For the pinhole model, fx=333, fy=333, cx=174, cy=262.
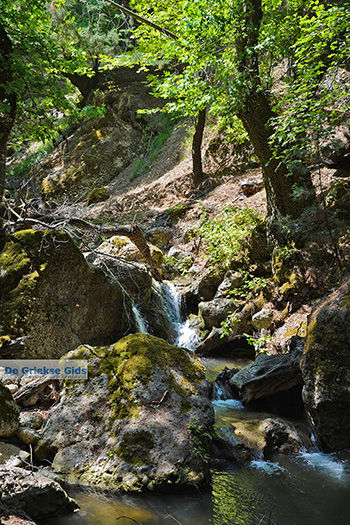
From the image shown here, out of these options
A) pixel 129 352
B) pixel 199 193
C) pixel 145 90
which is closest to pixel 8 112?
pixel 129 352

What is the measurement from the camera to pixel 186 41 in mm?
6422

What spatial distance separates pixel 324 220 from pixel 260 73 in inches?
127

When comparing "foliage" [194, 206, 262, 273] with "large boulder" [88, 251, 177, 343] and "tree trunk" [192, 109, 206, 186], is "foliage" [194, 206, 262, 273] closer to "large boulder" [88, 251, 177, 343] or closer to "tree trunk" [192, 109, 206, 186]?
"large boulder" [88, 251, 177, 343]

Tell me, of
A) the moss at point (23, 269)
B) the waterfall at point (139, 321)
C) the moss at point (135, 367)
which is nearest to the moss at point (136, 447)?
the moss at point (135, 367)

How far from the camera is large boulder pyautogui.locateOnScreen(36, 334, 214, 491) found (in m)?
3.09

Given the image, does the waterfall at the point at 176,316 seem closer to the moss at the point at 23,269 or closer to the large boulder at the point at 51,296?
the large boulder at the point at 51,296

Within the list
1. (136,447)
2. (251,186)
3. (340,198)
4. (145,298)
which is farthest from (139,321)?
(251,186)

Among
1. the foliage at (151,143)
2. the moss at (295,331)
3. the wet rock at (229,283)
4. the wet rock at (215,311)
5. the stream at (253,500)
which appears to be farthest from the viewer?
the foliage at (151,143)

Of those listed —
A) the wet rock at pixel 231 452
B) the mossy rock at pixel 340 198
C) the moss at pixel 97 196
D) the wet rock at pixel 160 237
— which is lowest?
the wet rock at pixel 231 452

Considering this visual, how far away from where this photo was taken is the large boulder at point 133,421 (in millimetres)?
3092

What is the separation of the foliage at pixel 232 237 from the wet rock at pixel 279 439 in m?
4.59

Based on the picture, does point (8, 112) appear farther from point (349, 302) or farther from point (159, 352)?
point (349, 302)

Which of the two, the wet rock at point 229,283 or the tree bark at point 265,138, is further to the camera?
the wet rock at point 229,283

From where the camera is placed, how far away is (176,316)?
30.3 ft
